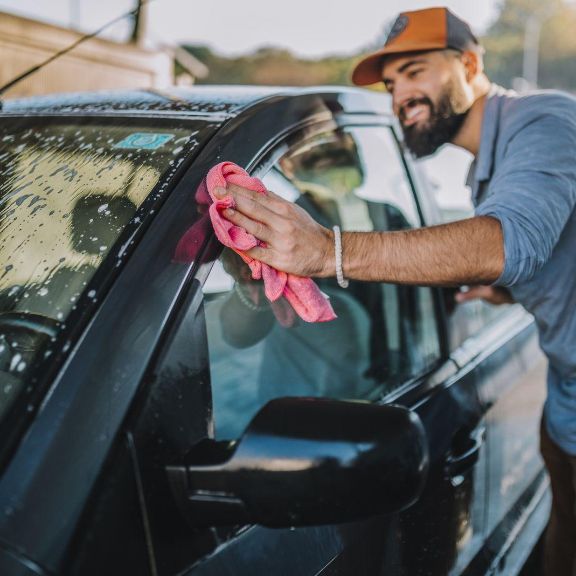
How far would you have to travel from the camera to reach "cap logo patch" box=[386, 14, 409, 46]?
2369 mm

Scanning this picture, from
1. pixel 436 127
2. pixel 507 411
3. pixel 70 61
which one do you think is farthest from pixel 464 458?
pixel 70 61

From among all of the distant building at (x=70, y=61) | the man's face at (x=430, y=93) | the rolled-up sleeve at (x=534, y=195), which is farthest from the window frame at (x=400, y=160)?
the distant building at (x=70, y=61)

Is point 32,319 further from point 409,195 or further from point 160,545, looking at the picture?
point 409,195

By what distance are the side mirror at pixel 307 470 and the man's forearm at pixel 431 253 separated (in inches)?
19.0

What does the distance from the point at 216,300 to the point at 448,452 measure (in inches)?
27.5

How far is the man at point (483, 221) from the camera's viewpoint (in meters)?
1.65

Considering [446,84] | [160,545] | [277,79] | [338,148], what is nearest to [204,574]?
[160,545]

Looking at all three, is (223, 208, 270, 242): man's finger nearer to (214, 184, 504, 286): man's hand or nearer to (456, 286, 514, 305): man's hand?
(214, 184, 504, 286): man's hand

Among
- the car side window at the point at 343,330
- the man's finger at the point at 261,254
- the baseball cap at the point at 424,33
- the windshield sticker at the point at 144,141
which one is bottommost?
the car side window at the point at 343,330

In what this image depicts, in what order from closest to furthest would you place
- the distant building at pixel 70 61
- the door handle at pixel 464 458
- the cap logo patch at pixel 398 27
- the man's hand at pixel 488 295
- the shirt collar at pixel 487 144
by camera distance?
the door handle at pixel 464 458, the shirt collar at pixel 487 144, the cap logo patch at pixel 398 27, the man's hand at pixel 488 295, the distant building at pixel 70 61

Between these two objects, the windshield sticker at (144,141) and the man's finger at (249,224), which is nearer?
the man's finger at (249,224)

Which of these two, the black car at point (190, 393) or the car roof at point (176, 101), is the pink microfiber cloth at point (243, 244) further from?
the car roof at point (176, 101)

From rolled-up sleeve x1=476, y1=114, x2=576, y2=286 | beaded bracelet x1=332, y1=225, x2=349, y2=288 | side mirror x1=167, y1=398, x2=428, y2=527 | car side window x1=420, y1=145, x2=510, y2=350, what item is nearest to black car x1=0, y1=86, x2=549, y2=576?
side mirror x1=167, y1=398, x2=428, y2=527

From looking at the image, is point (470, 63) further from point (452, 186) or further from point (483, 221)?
point (452, 186)
